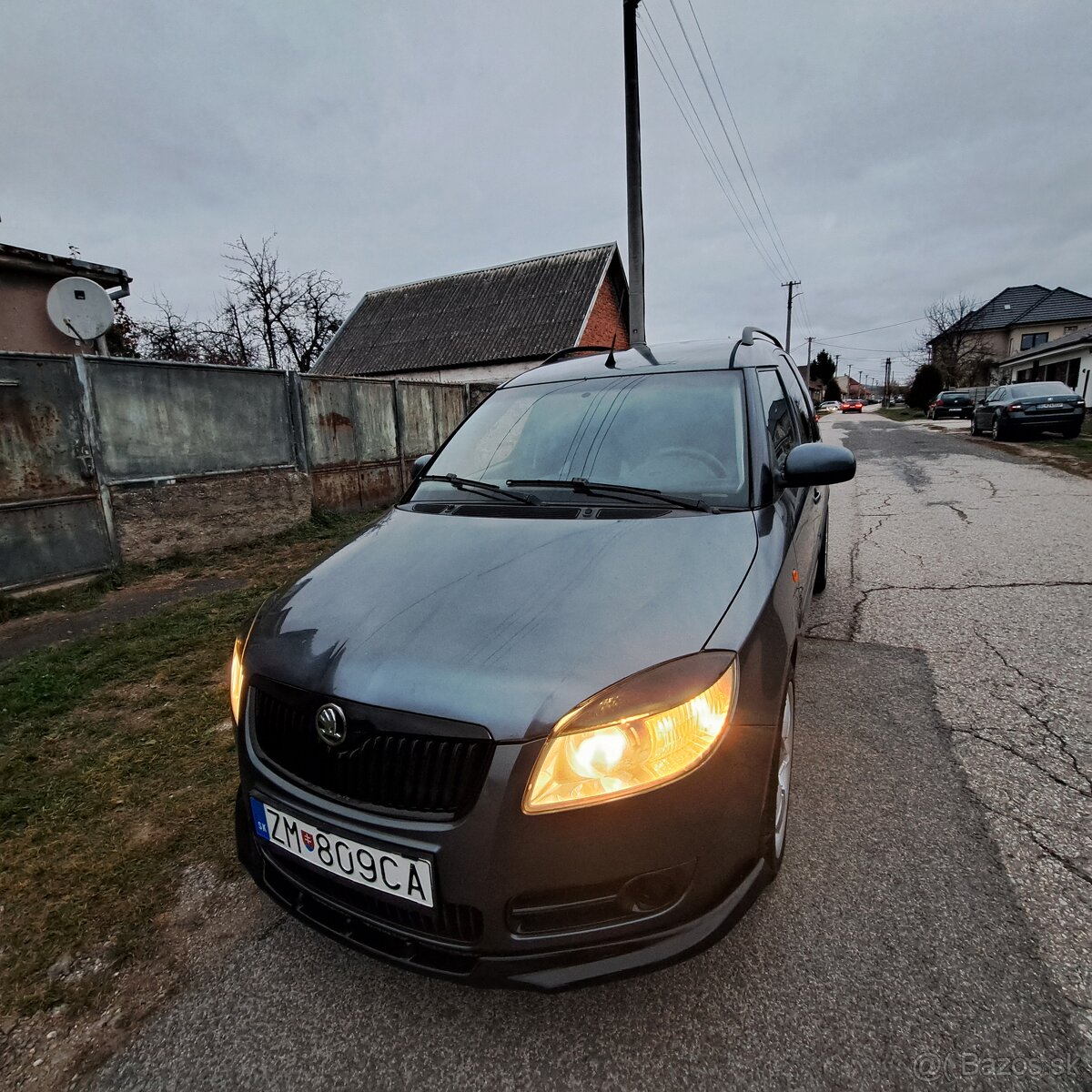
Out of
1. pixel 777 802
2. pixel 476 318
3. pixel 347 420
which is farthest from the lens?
pixel 476 318

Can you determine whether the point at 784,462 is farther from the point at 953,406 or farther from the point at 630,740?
the point at 953,406

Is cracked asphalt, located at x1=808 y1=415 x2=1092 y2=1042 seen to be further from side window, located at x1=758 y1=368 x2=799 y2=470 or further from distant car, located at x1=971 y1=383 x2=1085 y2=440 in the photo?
distant car, located at x1=971 y1=383 x2=1085 y2=440

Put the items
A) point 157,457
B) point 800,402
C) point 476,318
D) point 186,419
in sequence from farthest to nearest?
1. point 476,318
2. point 186,419
3. point 157,457
4. point 800,402

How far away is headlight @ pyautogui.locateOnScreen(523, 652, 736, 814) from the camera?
1.29m

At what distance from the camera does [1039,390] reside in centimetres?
1552

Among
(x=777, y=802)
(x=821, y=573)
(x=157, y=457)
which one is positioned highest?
(x=157, y=457)

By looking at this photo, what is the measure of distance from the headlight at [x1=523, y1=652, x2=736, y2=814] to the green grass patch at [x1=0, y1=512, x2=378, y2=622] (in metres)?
3.02

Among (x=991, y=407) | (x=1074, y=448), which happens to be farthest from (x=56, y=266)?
(x=991, y=407)

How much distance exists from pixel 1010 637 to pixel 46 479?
7582 mm

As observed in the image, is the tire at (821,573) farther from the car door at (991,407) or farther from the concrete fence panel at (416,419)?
the car door at (991,407)

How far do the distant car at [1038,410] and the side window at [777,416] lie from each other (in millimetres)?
15788

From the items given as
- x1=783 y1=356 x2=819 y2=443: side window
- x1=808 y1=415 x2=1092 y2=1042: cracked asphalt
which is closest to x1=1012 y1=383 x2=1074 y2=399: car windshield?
x1=808 y1=415 x2=1092 y2=1042: cracked asphalt

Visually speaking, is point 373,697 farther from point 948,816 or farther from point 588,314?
point 588,314

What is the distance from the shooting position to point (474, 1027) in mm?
1523
